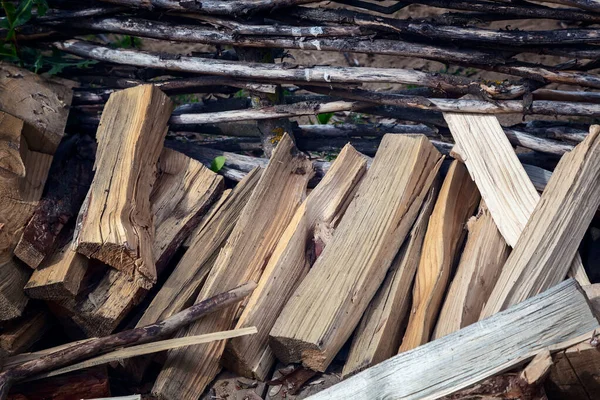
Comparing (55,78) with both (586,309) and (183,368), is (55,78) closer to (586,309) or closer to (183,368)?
(183,368)

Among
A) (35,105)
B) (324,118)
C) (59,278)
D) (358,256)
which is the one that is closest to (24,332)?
(59,278)

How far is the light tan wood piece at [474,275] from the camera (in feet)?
7.97

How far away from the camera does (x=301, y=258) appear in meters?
2.81

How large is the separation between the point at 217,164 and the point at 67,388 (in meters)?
A: 1.27

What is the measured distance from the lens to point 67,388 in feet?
8.27

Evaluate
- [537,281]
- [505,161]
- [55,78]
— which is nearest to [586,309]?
[537,281]

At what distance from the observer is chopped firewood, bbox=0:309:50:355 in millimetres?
2682

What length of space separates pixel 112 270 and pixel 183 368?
1.69 feet

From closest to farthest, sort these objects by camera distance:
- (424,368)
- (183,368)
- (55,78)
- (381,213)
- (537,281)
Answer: (424,368), (537,281), (183,368), (381,213), (55,78)

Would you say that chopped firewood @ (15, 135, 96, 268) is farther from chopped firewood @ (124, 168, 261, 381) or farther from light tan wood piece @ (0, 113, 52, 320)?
chopped firewood @ (124, 168, 261, 381)

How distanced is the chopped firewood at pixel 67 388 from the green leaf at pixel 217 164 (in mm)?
1157

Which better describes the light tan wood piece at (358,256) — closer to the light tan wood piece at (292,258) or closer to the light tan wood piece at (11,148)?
the light tan wood piece at (292,258)

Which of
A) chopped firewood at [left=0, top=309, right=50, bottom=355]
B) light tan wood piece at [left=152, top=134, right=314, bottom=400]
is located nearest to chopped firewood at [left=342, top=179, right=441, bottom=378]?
light tan wood piece at [left=152, top=134, right=314, bottom=400]

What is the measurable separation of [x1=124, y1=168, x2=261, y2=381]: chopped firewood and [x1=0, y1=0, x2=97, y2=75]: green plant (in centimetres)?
107
